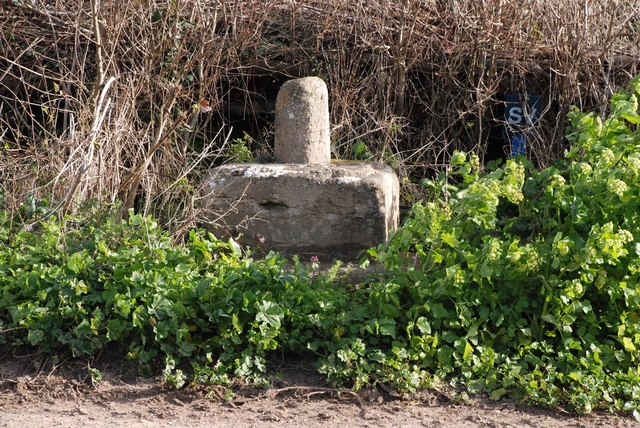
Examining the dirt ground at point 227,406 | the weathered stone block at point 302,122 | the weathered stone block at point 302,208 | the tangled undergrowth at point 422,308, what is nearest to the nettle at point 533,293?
the tangled undergrowth at point 422,308

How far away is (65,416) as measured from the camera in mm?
4727

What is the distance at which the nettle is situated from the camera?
5059 millimetres

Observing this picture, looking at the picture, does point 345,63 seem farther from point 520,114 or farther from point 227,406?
point 227,406

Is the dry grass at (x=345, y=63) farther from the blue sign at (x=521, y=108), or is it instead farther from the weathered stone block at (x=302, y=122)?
the weathered stone block at (x=302, y=122)

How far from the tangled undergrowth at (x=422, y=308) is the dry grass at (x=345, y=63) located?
6.28 feet

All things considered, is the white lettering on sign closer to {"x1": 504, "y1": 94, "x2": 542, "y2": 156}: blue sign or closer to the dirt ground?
{"x1": 504, "y1": 94, "x2": 542, "y2": 156}: blue sign

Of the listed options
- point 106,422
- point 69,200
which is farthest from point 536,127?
point 106,422

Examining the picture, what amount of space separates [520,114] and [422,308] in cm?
329

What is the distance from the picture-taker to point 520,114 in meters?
8.08

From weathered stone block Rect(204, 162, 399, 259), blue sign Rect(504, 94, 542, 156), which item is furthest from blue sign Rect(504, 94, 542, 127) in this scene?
weathered stone block Rect(204, 162, 399, 259)

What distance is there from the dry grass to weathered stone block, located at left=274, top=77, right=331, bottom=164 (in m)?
0.72

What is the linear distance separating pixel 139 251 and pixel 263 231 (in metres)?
1.27

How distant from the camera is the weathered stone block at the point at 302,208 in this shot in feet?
21.4

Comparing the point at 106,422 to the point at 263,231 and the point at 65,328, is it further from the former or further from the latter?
the point at 263,231
